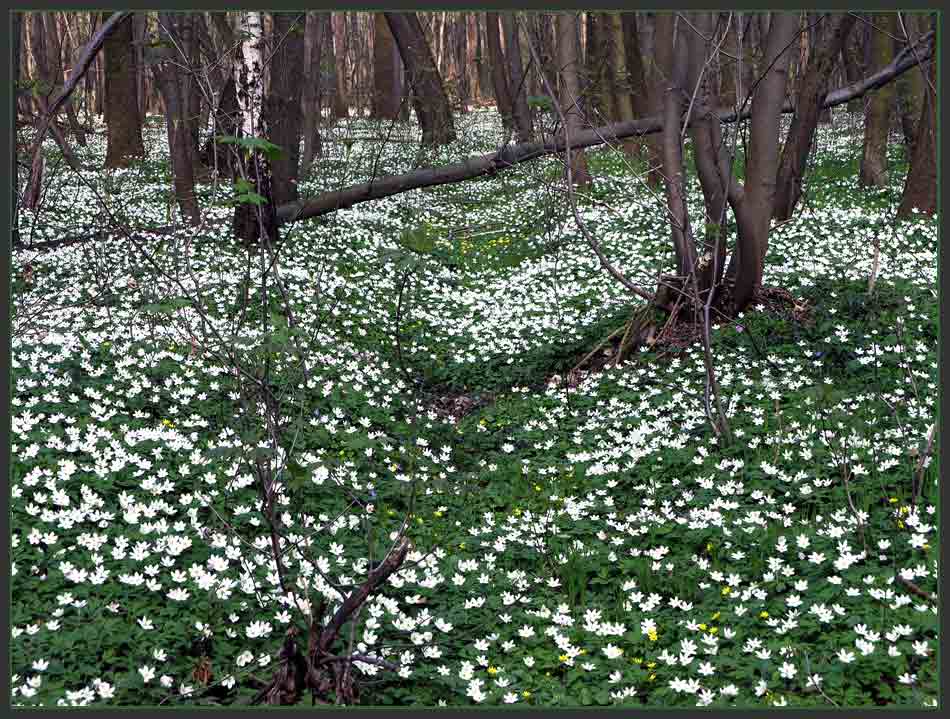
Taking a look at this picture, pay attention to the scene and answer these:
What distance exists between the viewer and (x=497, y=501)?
18.7ft

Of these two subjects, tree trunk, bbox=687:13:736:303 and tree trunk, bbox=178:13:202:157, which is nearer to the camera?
tree trunk, bbox=687:13:736:303

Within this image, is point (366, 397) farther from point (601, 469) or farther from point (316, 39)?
point (316, 39)

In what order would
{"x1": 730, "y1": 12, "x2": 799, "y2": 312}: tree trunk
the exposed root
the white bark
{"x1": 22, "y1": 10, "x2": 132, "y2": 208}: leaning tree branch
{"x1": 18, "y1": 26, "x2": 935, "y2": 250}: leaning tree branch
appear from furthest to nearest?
the white bark < {"x1": 18, "y1": 26, "x2": 935, "y2": 250}: leaning tree branch < the exposed root < {"x1": 730, "y1": 12, "x2": 799, "y2": 312}: tree trunk < {"x1": 22, "y1": 10, "x2": 132, "y2": 208}: leaning tree branch

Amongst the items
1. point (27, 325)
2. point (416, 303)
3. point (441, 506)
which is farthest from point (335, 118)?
point (441, 506)

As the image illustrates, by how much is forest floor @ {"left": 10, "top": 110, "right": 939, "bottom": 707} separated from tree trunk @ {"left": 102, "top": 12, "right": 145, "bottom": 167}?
723 centimetres

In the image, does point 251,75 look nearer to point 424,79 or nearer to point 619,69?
point 424,79

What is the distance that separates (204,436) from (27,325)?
2.47 metres

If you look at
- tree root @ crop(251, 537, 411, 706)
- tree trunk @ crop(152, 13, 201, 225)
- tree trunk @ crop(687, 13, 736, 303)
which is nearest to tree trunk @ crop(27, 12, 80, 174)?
tree trunk @ crop(152, 13, 201, 225)

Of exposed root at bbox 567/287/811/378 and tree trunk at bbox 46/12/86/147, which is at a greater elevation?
tree trunk at bbox 46/12/86/147

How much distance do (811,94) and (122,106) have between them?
42.7 ft

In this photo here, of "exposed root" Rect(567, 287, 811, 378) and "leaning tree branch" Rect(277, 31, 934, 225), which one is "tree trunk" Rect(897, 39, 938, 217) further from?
"exposed root" Rect(567, 287, 811, 378)

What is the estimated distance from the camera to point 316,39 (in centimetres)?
1781

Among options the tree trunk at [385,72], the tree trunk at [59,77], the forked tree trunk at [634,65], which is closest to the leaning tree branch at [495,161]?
the tree trunk at [59,77]

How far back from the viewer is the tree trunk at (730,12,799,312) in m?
7.32
